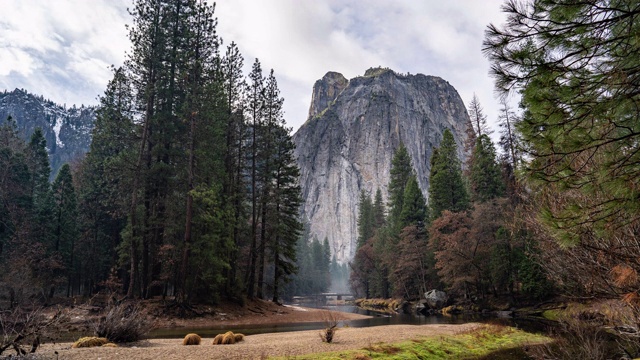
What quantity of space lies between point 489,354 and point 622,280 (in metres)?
5.70

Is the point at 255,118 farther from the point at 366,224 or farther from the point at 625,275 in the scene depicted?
the point at 366,224

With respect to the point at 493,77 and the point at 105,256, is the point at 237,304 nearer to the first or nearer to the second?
the point at 105,256

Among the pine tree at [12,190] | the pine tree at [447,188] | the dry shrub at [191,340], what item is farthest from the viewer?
the pine tree at [447,188]

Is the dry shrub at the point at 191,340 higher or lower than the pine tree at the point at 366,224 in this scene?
lower

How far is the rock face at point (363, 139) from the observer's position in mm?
144750

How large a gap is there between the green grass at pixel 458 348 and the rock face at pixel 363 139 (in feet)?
401

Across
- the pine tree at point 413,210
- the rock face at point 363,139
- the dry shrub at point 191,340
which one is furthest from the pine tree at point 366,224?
the rock face at point 363,139

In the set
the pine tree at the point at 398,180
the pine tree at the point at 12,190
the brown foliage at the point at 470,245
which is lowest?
the brown foliage at the point at 470,245

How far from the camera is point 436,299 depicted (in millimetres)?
32469

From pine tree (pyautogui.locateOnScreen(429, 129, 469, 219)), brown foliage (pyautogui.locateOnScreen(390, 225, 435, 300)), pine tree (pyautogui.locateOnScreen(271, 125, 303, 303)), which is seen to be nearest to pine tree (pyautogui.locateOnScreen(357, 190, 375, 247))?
brown foliage (pyautogui.locateOnScreen(390, 225, 435, 300))

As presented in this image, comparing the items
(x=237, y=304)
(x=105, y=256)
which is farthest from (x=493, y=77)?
(x=105, y=256)

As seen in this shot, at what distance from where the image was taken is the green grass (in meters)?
8.70

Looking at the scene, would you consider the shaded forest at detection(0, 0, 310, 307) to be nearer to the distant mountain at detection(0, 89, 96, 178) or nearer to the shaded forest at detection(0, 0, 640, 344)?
the shaded forest at detection(0, 0, 640, 344)

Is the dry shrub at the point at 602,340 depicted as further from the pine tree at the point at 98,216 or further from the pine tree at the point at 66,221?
the pine tree at the point at 66,221
